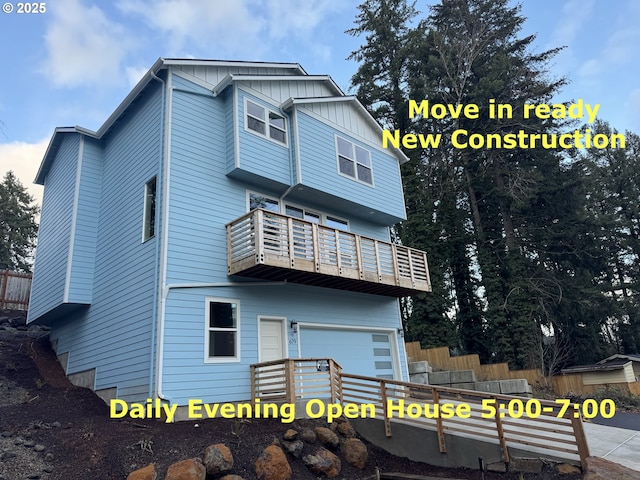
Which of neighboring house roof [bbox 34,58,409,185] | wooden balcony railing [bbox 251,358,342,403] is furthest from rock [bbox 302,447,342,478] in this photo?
neighboring house roof [bbox 34,58,409,185]

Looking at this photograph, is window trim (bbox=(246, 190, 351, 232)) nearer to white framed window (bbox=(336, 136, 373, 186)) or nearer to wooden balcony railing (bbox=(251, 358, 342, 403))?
white framed window (bbox=(336, 136, 373, 186))

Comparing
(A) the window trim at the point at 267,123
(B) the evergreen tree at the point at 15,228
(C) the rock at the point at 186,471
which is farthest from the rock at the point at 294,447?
(B) the evergreen tree at the point at 15,228

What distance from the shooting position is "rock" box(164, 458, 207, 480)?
6.34m

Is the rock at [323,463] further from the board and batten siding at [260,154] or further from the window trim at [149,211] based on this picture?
the board and batten siding at [260,154]

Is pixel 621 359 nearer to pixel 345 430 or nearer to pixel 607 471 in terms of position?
pixel 607 471

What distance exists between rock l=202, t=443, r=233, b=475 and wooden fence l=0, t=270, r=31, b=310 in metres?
14.9

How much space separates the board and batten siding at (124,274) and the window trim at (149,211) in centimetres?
14

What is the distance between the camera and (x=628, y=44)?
500 inches

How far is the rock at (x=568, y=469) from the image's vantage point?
6.95 m

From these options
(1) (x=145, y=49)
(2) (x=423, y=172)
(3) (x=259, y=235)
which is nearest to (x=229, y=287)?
(3) (x=259, y=235)

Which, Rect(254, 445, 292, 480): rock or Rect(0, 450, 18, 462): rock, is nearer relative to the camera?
Rect(0, 450, 18, 462): rock

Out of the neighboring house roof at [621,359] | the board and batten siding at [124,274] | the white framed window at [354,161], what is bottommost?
the neighboring house roof at [621,359]

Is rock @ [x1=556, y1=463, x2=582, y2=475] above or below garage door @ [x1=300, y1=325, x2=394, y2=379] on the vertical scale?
below

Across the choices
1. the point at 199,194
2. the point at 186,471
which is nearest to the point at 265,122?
the point at 199,194
